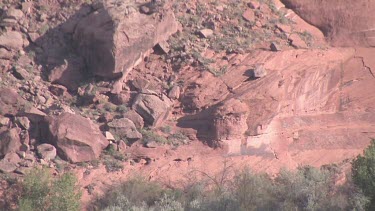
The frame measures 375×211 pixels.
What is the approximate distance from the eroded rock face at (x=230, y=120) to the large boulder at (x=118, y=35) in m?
2.87

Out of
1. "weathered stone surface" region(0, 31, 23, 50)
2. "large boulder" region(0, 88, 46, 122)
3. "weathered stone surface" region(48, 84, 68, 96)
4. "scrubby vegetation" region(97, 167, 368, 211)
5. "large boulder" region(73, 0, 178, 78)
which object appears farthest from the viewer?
"weathered stone surface" region(0, 31, 23, 50)

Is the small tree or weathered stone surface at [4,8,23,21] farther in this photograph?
weathered stone surface at [4,8,23,21]

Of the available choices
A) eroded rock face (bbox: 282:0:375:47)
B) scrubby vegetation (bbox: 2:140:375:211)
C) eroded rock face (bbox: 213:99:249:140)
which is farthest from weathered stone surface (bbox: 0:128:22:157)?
eroded rock face (bbox: 282:0:375:47)

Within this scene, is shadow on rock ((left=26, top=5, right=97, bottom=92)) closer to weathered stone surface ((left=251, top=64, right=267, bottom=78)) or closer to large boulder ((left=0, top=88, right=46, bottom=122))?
large boulder ((left=0, top=88, right=46, bottom=122))

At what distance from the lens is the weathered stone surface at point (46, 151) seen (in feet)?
69.7

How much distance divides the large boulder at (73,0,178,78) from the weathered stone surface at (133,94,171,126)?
1091 millimetres

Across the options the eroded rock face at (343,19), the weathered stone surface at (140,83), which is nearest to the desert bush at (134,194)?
the weathered stone surface at (140,83)

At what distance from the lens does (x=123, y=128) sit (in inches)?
875

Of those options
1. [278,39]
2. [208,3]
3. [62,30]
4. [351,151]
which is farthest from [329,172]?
[62,30]

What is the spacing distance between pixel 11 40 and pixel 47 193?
5717mm

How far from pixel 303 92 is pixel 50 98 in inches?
272

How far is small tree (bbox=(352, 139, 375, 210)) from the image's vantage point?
1917 centimetres

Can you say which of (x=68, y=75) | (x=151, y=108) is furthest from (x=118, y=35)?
(x=151, y=108)

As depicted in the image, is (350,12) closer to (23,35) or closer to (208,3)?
(208,3)
